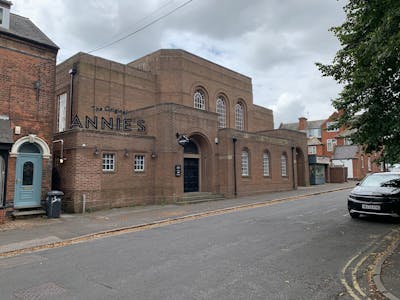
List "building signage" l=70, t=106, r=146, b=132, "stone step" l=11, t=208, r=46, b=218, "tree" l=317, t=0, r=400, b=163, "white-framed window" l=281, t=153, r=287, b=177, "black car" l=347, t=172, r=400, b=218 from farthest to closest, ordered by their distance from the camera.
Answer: "white-framed window" l=281, t=153, r=287, b=177
"building signage" l=70, t=106, r=146, b=132
"stone step" l=11, t=208, r=46, b=218
"black car" l=347, t=172, r=400, b=218
"tree" l=317, t=0, r=400, b=163

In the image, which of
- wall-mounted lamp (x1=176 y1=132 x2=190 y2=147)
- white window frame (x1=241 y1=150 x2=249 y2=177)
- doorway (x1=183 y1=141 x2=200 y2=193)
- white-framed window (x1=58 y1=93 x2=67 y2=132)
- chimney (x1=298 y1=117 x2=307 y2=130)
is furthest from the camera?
chimney (x1=298 y1=117 x2=307 y2=130)

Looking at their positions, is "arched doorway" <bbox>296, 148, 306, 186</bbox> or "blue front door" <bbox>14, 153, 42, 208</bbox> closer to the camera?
"blue front door" <bbox>14, 153, 42, 208</bbox>

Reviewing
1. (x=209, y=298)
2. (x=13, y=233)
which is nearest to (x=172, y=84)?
(x=13, y=233)

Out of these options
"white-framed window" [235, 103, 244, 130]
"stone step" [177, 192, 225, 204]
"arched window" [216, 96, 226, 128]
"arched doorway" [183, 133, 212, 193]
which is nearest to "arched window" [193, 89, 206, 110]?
"arched window" [216, 96, 226, 128]

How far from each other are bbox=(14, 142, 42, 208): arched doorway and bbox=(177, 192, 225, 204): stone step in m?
7.36

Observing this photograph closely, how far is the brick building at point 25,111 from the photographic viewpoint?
12.0m

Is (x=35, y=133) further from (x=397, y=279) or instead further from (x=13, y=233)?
(x=397, y=279)

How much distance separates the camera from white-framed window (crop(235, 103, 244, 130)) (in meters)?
31.1

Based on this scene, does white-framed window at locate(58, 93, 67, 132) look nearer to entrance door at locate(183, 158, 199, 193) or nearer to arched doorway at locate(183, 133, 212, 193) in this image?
arched doorway at locate(183, 133, 212, 193)

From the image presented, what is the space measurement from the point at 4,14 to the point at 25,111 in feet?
14.2

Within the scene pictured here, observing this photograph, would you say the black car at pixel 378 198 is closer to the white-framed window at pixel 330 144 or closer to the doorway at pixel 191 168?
the doorway at pixel 191 168

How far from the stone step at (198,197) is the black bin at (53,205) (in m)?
6.62

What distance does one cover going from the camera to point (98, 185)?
1490 centimetres

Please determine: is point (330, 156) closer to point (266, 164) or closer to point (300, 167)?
point (300, 167)
